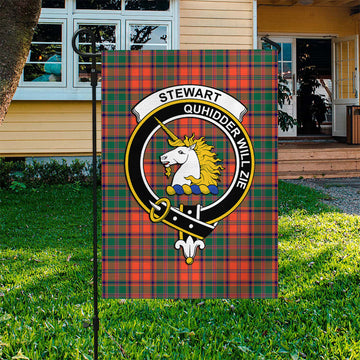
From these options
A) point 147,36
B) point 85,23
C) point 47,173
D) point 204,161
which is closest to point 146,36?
point 147,36

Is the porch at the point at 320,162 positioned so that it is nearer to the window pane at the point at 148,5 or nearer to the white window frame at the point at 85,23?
the window pane at the point at 148,5

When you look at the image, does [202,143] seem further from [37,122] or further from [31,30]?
[37,122]

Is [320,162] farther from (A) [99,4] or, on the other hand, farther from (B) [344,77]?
(A) [99,4]

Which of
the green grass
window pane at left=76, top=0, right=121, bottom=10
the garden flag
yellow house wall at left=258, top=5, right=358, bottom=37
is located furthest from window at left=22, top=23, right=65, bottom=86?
the garden flag

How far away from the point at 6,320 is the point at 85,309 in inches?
17.2

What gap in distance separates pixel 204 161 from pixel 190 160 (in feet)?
0.18

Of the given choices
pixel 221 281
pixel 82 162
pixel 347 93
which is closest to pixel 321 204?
pixel 82 162

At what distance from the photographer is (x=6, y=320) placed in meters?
2.74

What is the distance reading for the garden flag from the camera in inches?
68.5

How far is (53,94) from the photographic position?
8289 millimetres

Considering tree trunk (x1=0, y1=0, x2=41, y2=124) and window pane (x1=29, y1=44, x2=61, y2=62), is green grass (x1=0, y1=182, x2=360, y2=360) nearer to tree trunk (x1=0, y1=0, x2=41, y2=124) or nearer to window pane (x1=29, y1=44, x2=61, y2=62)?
tree trunk (x1=0, y1=0, x2=41, y2=124)

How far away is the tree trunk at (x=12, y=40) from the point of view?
2775mm

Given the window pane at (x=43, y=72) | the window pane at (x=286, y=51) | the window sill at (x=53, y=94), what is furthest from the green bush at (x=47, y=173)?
the window pane at (x=286, y=51)

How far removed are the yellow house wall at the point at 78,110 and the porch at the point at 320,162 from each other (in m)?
2.20
